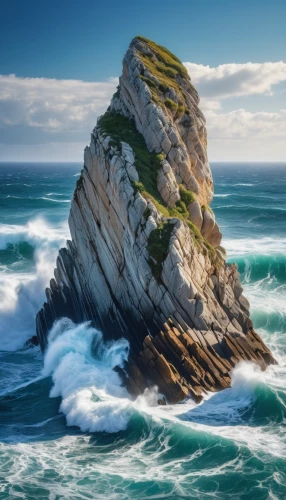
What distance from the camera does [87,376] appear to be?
2927cm

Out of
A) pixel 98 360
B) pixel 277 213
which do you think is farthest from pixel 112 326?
pixel 277 213

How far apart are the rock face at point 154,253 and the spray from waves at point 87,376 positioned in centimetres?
92

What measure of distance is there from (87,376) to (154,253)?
8690 millimetres

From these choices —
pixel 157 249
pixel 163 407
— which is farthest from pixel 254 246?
pixel 163 407

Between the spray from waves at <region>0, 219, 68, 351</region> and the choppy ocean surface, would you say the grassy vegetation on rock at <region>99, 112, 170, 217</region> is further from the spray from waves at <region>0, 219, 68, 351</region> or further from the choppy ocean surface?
the spray from waves at <region>0, 219, 68, 351</region>

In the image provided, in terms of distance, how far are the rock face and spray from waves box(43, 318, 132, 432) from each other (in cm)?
92

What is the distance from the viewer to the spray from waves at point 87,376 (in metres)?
25.7

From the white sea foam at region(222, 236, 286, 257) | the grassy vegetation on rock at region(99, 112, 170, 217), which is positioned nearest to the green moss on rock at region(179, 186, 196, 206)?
the grassy vegetation on rock at region(99, 112, 170, 217)

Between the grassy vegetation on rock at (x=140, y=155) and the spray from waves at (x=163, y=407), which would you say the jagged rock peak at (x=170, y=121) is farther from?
the spray from waves at (x=163, y=407)

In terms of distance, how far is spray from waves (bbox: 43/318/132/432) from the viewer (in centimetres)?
2569

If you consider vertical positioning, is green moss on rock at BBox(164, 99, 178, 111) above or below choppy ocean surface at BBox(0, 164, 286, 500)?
above

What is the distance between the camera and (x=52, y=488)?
2048 cm

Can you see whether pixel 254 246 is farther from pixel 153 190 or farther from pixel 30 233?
pixel 153 190

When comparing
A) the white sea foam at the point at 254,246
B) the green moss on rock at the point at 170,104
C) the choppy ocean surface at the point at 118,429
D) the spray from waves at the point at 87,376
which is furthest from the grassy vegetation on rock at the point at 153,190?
the white sea foam at the point at 254,246
